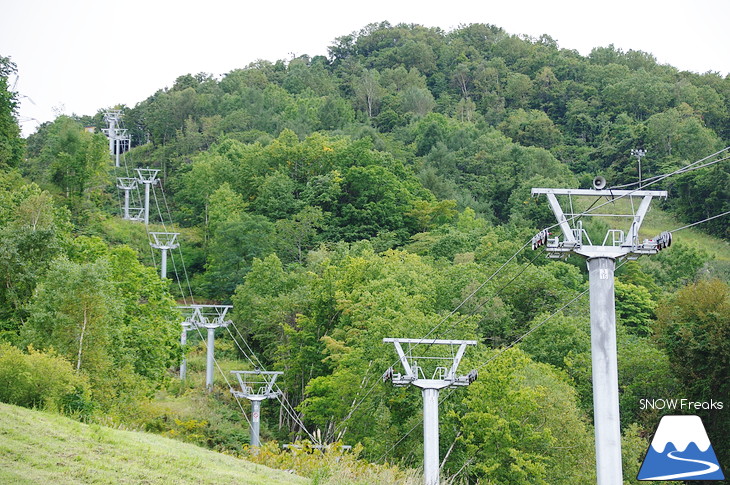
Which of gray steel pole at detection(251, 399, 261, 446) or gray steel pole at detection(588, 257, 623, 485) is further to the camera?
gray steel pole at detection(251, 399, 261, 446)

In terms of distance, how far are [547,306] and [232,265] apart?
21170mm

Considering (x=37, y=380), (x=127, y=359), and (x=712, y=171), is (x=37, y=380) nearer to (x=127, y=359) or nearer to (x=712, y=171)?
(x=127, y=359)

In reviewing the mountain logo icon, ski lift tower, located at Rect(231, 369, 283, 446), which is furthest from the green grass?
the mountain logo icon

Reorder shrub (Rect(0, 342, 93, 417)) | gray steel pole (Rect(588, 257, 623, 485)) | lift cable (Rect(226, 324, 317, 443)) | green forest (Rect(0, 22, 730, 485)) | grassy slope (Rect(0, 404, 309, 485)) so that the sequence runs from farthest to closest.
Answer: lift cable (Rect(226, 324, 317, 443)) → green forest (Rect(0, 22, 730, 485)) → shrub (Rect(0, 342, 93, 417)) → gray steel pole (Rect(588, 257, 623, 485)) → grassy slope (Rect(0, 404, 309, 485))

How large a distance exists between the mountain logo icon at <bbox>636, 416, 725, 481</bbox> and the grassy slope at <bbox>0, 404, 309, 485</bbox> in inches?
287

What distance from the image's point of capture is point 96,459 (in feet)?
59.4

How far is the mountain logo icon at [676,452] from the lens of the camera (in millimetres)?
19666

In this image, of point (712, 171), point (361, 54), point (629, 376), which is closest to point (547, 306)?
point (629, 376)

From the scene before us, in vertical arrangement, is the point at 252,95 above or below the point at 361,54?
below

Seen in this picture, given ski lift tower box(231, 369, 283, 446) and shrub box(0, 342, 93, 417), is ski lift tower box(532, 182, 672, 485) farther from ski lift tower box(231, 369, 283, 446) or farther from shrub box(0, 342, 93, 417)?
ski lift tower box(231, 369, 283, 446)

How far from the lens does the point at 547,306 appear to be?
4750cm

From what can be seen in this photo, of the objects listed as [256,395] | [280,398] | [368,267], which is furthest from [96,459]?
[368,267]

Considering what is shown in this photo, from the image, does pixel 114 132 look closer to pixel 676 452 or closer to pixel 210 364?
pixel 210 364

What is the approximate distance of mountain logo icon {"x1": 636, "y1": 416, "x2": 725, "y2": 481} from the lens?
19666 millimetres
